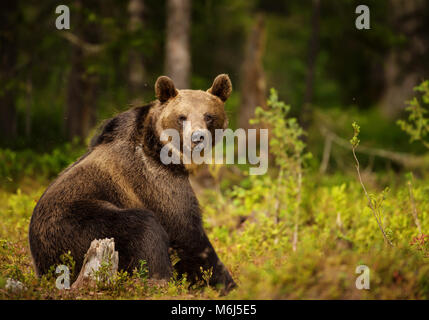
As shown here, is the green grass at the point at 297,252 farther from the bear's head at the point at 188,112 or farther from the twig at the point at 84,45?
the twig at the point at 84,45

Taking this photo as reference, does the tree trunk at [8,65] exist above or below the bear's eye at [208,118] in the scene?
above

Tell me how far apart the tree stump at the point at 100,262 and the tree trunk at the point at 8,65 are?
8341mm

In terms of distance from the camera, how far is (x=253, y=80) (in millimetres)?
14016

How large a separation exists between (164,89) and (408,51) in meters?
15.6

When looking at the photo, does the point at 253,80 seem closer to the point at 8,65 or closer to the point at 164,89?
the point at 8,65

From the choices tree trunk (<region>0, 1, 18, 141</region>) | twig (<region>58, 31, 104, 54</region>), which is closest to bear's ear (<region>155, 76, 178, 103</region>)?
twig (<region>58, 31, 104, 54</region>)

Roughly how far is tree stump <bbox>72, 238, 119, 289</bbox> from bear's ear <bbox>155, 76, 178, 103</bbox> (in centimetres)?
150

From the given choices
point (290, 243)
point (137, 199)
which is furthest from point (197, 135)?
point (290, 243)

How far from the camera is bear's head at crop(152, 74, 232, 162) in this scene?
5062 millimetres

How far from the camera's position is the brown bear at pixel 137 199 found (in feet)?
15.2

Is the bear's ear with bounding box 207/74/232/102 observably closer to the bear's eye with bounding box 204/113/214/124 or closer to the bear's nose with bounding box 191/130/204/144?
the bear's eye with bounding box 204/113/214/124

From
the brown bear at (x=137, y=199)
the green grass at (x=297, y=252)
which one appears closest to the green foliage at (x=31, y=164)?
the green grass at (x=297, y=252)

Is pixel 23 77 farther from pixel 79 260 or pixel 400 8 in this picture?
pixel 400 8
